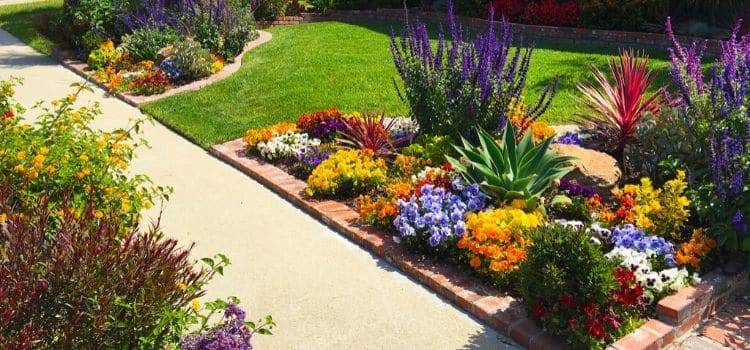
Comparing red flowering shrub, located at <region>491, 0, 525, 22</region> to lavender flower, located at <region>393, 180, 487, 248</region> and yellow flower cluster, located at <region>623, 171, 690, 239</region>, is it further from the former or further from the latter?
yellow flower cluster, located at <region>623, 171, 690, 239</region>

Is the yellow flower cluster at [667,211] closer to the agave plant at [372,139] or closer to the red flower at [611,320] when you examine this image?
the red flower at [611,320]

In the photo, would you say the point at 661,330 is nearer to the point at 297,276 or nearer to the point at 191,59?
the point at 297,276

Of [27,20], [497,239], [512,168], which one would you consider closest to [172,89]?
[512,168]

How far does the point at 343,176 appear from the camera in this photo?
592 centimetres

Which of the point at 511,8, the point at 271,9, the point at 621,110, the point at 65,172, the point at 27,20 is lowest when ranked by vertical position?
the point at 27,20

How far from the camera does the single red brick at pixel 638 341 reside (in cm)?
370

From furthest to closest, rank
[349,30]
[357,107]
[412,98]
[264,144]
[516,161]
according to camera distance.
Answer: [349,30] → [357,107] → [264,144] → [412,98] → [516,161]

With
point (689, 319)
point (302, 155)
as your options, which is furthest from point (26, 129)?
point (689, 319)

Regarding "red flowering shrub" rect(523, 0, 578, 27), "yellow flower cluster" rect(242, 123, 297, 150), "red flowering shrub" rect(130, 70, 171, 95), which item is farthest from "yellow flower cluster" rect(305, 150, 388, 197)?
"red flowering shrub" rect(523, 0, 578, 27)

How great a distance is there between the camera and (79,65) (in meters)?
12.1

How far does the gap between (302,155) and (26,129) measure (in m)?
2.53

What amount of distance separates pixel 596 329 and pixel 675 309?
22.8 inches

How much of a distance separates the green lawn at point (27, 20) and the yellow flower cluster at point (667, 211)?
11.9 m

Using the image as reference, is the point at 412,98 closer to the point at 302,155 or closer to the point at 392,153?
the point at 392,153
